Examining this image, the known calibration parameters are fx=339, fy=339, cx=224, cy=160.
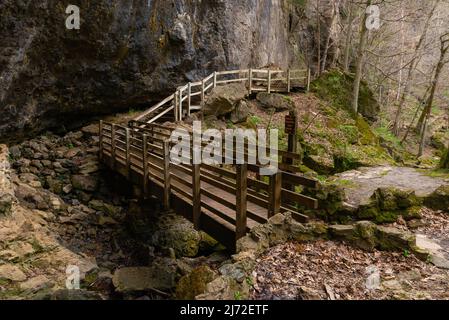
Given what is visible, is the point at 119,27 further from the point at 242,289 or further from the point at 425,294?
the point at 425,294

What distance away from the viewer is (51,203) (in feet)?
38.4

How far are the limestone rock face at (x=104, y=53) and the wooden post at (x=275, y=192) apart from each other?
33.9 feet

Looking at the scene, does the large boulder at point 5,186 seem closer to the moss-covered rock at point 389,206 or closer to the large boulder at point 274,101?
the moss-covered rock at point 389,206

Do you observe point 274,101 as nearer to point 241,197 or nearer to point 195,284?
point 241,197

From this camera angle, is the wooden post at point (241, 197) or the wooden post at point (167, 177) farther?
the wooden post at point (167, 177)

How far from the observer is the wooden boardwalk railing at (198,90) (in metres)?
16.2

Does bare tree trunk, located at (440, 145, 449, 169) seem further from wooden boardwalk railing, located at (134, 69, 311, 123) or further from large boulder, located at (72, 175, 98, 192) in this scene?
large boulder, located at (72, 175, 98, 192)

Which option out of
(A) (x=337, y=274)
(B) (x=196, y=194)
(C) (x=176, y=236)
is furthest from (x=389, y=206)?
(C) (x=176, y=236)

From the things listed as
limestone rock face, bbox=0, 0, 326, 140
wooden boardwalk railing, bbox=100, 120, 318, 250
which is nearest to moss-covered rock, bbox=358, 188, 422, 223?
wooden boardwalk railing, bbox=100, 120, 318, 250

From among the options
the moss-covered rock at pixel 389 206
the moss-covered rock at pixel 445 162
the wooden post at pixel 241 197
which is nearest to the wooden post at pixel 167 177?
the wooden post at pixel 241 197

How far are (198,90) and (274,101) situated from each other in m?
4.37

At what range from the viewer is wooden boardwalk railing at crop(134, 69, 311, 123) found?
16.2 metres

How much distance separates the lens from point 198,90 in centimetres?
1806

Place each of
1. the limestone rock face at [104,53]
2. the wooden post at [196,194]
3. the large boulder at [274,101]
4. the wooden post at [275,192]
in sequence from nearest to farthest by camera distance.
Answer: the wooden post at [275,192]
the wooden post at [196,194]
the limestone rock face at [104,53]
the large boulder at [274,101]
